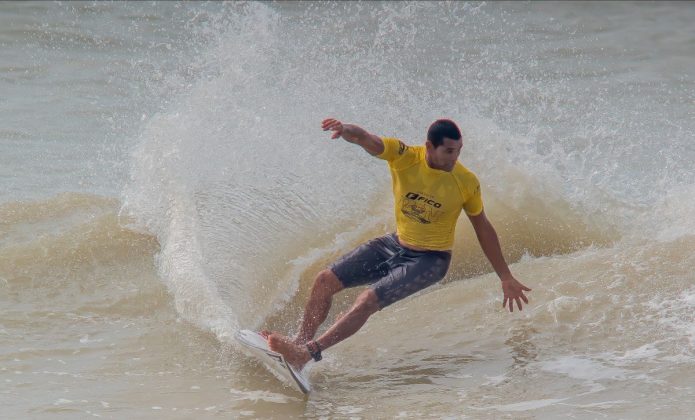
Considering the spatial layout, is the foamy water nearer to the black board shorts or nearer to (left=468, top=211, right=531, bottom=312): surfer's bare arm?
(left=468, top=211, right=531, bottom=312): surfer's bare arm

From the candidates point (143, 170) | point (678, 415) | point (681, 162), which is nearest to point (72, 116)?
point (143, 170)

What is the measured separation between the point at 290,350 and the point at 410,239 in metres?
1.14

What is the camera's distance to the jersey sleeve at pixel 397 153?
6.46m

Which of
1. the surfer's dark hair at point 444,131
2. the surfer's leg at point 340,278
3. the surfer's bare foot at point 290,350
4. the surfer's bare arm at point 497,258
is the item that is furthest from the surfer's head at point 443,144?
the surfer's bare foot at point 290,350

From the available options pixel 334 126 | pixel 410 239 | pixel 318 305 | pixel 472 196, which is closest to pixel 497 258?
pixel 472 196

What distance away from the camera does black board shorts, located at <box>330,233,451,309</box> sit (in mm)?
6488

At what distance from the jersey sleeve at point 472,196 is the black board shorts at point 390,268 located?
0.33m

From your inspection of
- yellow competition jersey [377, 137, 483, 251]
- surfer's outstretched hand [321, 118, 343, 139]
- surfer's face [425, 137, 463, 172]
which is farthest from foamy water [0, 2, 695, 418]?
surfer's outstretched hand [321, 118, 343, 139]

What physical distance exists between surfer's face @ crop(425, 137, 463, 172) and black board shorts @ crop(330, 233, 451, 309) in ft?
1.91

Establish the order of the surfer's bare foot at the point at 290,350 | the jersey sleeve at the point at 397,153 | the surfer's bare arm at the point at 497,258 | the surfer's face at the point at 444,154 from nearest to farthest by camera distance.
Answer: the surfer's bare foot at the point at 290,350 < the surfer's face at the point at 444,154 < the jersey sleeve at the point at 397,153 < the surfer's bare arm at the point at 497,258

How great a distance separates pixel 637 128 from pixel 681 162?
2322 millimetres

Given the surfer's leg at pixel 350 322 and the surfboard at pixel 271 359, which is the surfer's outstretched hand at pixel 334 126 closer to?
the surfer's leg at pixel 350 322

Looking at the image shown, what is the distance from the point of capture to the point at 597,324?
7.05 metres

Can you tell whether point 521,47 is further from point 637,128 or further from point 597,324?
point 597,324
